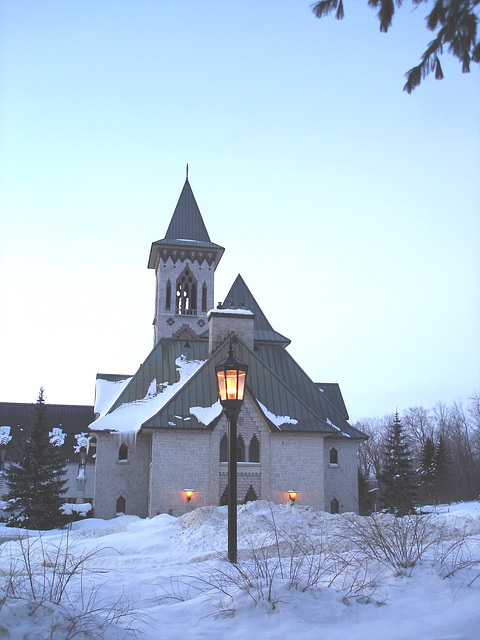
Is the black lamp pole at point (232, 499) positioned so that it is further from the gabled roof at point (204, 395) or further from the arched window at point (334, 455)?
the arched window at point (334, 455)

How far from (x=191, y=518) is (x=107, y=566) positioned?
5.40m

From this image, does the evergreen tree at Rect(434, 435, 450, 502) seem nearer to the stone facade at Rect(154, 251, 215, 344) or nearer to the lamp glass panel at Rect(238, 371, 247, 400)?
the stone facade at Rect(154, 251, 215, 344)

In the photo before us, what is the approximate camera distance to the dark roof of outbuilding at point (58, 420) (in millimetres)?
53062

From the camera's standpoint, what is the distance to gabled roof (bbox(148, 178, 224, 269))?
5100 centimetres

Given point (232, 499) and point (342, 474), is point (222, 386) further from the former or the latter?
point (342, 474)

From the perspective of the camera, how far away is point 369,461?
3381 inches

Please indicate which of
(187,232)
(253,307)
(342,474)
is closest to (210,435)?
(342,474)

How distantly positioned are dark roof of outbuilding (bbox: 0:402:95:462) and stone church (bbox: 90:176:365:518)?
18.5 metres

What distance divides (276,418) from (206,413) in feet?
11.0

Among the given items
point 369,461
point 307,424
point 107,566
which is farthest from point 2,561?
point 369,461

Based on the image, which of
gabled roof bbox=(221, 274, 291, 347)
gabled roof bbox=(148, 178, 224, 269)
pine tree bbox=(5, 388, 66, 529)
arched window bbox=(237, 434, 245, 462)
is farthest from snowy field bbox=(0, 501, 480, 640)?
gabled roof bbox=(148, 178, 224, 269)

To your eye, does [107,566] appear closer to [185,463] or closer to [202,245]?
[185,463]

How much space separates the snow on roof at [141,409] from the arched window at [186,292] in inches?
683

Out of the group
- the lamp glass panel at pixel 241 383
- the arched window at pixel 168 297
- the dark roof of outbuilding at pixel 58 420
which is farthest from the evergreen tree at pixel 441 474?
the lamp glass panel at pixel 241 383
